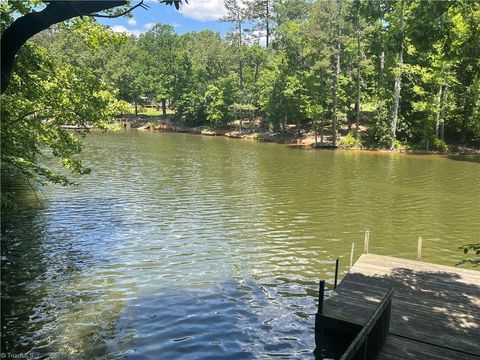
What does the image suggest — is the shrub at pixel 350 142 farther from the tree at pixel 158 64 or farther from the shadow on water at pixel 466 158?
the tree at pixel 158 64

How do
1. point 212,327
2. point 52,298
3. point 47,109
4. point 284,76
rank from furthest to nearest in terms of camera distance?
point 284,76 → point 47,109 → point 52,298 → point 212,327

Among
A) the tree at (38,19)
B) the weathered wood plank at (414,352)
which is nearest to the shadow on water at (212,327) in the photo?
the weathered wood plank at (414,352)

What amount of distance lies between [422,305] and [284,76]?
5060cm

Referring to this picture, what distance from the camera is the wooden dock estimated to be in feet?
25.0

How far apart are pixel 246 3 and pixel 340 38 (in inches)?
1191

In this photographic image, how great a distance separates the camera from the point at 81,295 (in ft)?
36.2

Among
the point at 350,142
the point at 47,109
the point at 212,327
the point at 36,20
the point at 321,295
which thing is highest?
the point at 36,20

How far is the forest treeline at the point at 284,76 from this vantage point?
1063cm

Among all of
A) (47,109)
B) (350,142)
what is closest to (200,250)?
(47,109)

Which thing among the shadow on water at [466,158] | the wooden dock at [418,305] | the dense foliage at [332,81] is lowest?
the wooden dock at [418,305]

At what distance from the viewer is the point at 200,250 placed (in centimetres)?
1498

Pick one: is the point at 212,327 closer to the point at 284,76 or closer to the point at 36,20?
the point at 36,20

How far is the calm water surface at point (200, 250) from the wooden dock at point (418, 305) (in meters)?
1.23

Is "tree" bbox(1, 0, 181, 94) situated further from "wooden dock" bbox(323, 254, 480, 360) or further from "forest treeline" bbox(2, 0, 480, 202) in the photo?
"wooden dock" bbox(323, 254, 480, 360)
